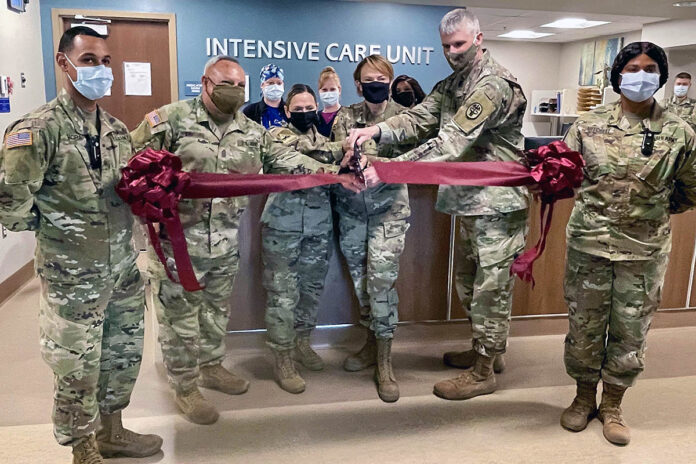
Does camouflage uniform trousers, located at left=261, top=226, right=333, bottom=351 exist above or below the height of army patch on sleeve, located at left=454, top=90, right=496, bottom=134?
below

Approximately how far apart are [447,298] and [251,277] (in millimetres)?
1222

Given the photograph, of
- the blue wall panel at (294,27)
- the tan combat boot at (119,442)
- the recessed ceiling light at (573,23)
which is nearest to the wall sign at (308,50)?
the blue wall panel at (294,27)

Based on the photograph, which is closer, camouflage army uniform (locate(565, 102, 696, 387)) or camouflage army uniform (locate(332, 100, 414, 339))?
camouflage army uniform (locate(565, 102, 696, 387))

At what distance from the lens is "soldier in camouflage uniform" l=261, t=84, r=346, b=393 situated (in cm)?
278

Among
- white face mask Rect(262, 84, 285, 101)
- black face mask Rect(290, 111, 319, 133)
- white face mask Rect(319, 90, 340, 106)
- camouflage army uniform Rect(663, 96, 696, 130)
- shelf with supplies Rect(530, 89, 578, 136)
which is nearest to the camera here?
black face mask Rect(290, 111, 319, 133)

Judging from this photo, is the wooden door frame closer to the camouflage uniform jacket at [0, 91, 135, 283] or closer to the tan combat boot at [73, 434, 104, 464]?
the camouflage uniform jacket at [0, 91, 135, 283]

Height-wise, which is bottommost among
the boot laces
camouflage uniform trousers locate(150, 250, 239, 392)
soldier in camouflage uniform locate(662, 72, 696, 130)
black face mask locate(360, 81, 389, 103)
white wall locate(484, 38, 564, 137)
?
the boot laces

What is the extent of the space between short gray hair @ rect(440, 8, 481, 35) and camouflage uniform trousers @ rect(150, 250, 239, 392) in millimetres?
1436

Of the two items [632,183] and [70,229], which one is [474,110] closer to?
[632,183]

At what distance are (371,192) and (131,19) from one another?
14.3 ft

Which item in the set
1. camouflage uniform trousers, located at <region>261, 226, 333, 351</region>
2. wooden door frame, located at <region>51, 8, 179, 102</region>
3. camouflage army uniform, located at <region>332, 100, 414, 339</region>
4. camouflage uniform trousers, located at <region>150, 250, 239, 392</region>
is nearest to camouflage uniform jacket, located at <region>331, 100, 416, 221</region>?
camouflage army uniform, located at <region>332, 100, 414, 339</region>

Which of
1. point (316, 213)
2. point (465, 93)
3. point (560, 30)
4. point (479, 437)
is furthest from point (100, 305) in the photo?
point (560, 30)

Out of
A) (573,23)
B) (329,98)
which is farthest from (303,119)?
(573,23)

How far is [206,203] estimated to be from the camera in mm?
2480
